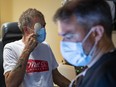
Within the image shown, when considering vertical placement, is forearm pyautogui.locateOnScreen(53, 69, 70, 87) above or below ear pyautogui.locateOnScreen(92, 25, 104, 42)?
below

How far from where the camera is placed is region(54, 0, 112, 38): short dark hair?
0.94 m

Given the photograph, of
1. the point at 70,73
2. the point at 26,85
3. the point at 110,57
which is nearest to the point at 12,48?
the point at 26,85

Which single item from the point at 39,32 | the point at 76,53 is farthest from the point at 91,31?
the point at 39,32

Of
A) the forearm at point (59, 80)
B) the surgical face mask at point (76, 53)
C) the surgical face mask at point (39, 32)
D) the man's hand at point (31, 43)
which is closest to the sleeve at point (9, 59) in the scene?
the man's hand at point (31, 43)

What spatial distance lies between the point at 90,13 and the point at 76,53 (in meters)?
0.20

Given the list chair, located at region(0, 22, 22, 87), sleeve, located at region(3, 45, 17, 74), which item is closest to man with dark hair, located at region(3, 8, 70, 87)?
sleeve, located at region(3, 45, 17, 74)

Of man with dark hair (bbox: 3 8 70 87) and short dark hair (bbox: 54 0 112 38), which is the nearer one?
short dark hair (bbox: 54 0 112 38)

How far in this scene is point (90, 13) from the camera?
3.08 feet

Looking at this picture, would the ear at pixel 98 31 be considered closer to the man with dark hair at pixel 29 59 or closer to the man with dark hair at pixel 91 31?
the man with dark hair at pixel 91 31

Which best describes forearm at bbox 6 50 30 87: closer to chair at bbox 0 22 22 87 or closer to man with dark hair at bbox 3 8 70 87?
man with dark hair at bbox 3 8 70 87

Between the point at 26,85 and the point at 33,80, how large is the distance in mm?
61

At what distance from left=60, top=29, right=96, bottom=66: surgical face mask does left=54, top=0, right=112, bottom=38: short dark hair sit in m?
0.07

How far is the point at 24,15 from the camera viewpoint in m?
1.83

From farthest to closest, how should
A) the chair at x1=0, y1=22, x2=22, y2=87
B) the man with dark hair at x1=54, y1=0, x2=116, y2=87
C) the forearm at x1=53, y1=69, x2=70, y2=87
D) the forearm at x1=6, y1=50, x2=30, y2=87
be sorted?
1. the chair at x1=0, y1=22, x2=22, y2=87
2. the forearm at x1=53, y1=69, x2=70, y2=87
3. the forearm at x1=6, y1=50, x2=30, y2=87
4. the man with dark hair at x1=54, y1=0, x2=116, y2=87
